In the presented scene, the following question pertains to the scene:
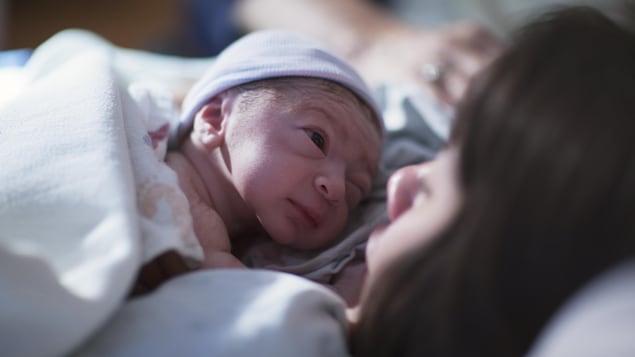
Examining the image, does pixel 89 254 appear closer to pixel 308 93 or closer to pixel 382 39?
pixel 308 93

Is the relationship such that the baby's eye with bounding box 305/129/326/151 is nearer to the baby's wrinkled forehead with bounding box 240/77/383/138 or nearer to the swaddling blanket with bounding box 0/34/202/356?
the baby's wrinkled forehead with bounding box 240/77/383/138

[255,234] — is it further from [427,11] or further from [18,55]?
[427,11]

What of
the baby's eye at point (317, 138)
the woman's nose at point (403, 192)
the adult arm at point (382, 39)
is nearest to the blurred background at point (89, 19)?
the adult arm at point (382, 39)

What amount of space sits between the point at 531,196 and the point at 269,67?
405 mm

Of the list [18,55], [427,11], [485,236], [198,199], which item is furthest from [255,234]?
[427,11]

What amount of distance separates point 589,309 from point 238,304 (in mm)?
258

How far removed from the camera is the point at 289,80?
0.77m

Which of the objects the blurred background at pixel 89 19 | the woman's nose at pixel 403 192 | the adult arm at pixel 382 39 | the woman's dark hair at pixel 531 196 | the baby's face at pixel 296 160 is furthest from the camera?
the blurred background at pixel 89 19

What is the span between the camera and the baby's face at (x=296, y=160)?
2.36 ft

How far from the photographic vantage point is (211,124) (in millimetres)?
790

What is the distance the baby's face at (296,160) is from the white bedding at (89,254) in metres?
0.04

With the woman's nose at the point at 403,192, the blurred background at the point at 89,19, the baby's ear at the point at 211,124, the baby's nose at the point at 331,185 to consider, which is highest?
the woman's nose at the point at 403,192

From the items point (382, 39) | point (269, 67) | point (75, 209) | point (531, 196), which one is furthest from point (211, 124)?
point (382, 39)

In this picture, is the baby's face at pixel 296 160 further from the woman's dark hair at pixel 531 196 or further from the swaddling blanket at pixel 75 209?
the woman's dark hair at pixel 531 196
